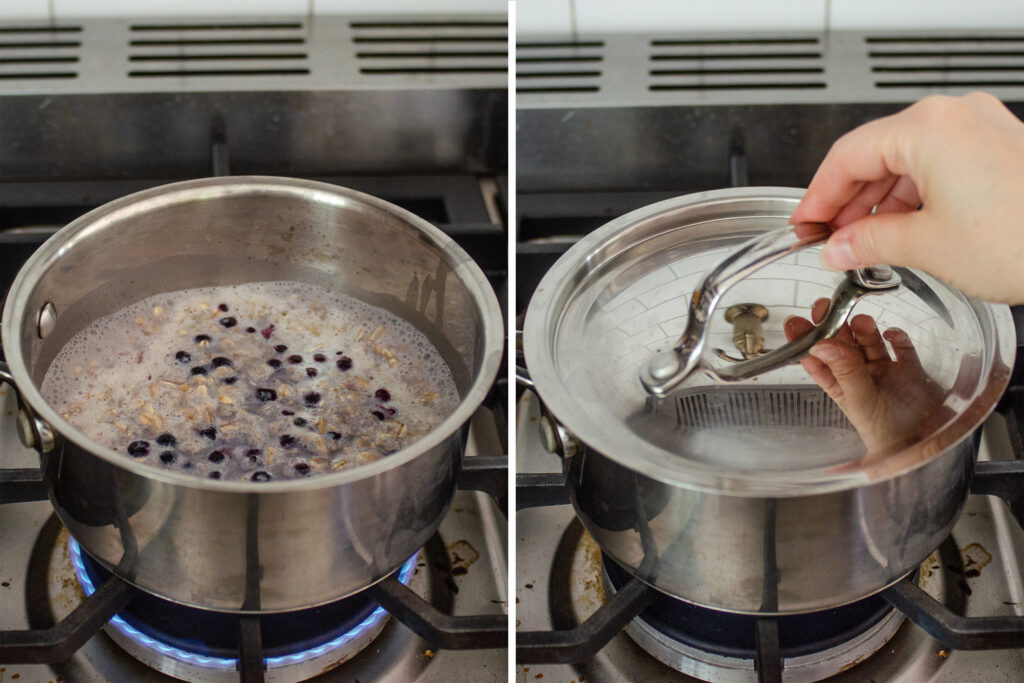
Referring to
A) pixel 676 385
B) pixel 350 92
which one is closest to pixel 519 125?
pixel 350 92

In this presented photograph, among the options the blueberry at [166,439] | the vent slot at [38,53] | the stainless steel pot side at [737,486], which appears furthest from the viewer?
the vent slot at [38,53]

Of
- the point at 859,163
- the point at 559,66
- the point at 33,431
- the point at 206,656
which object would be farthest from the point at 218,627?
the point at 559,66

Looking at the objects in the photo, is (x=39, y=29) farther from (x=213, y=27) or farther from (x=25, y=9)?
(x=213, y=27)

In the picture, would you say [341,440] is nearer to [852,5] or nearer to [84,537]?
[84,537]

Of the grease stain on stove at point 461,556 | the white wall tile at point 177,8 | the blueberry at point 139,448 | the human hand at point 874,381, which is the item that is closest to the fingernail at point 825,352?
the human hand at point 874,381

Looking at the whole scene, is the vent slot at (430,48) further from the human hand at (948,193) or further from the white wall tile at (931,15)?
the human hand at (948,193)

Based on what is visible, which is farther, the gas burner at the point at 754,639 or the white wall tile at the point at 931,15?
the white wall tile at the point at 931,15
